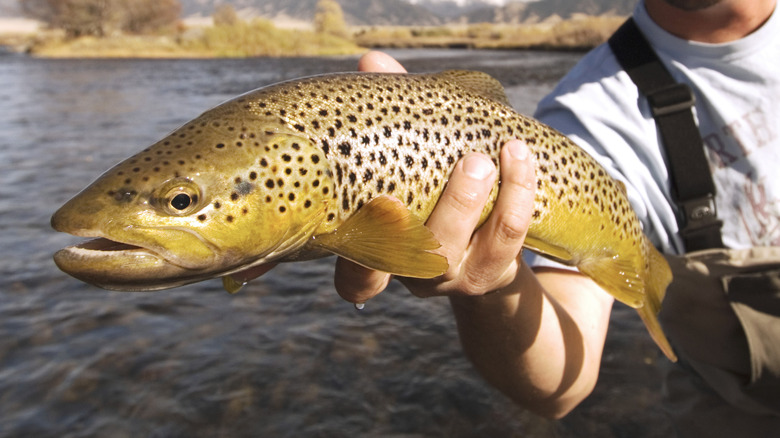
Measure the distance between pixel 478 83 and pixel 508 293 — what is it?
76 cm

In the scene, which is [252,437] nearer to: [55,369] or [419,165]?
[55,369]

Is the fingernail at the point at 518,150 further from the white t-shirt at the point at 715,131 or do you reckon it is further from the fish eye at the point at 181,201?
the fish eye at the point at 181,201

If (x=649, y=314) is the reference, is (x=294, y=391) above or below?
below

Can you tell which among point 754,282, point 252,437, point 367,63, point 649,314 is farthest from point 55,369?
point 754,282

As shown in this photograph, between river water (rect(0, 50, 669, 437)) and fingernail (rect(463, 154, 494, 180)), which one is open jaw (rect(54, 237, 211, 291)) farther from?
river water (rect(0, 50, 669, 437))

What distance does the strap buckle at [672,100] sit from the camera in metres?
2.41

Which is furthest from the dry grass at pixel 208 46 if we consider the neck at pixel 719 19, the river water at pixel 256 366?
the neck at pixel 719 19

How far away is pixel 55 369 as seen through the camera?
4637mm

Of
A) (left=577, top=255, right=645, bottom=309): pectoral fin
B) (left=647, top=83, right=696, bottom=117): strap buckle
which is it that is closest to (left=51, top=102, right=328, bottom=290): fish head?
(left=577, top=255, right=645, bottom=309): pectoral fin

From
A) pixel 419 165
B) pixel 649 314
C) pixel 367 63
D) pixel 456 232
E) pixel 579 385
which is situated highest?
pixel 367 63

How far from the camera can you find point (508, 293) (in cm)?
215

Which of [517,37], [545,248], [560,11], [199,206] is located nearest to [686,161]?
[545,248]

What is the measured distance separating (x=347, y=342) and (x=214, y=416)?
4.32 feet

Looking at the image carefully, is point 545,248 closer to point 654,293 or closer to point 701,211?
point 654,293
